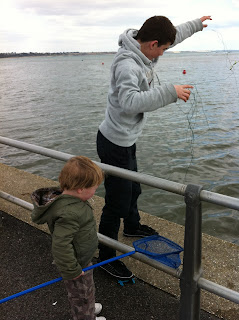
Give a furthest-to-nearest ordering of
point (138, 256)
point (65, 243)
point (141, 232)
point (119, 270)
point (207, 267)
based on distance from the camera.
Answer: point (141, 232), point (207, 267), point (119, 270), point (138, 256), point (65, 243)

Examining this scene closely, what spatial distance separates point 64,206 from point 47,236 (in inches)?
62.5

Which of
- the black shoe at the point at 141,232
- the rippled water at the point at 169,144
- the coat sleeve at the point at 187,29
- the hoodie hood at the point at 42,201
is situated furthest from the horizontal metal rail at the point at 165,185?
the rippled water at the point at 169,144

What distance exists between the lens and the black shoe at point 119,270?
2645 mm

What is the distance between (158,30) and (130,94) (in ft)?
1.67

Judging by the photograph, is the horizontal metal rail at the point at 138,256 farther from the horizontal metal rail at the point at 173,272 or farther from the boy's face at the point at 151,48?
the boy's face at the point at 151,48

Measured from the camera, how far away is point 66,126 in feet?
40.4

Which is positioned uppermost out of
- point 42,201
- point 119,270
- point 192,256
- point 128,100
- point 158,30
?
point 158,30

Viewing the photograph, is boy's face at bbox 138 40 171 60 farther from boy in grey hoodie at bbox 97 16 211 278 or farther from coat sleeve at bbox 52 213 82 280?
coat sleeve at bbox 52 213 82 280

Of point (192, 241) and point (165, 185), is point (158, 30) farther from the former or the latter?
point (192, 241)

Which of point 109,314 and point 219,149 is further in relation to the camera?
point 219,149

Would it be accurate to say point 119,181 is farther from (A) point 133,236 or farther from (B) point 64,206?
(A) point 133,236

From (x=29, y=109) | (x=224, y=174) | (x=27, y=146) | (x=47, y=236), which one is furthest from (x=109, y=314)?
(x=29, y=109)

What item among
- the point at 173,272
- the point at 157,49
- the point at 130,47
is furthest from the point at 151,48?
the point at 173,272

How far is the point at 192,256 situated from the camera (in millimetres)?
1890
